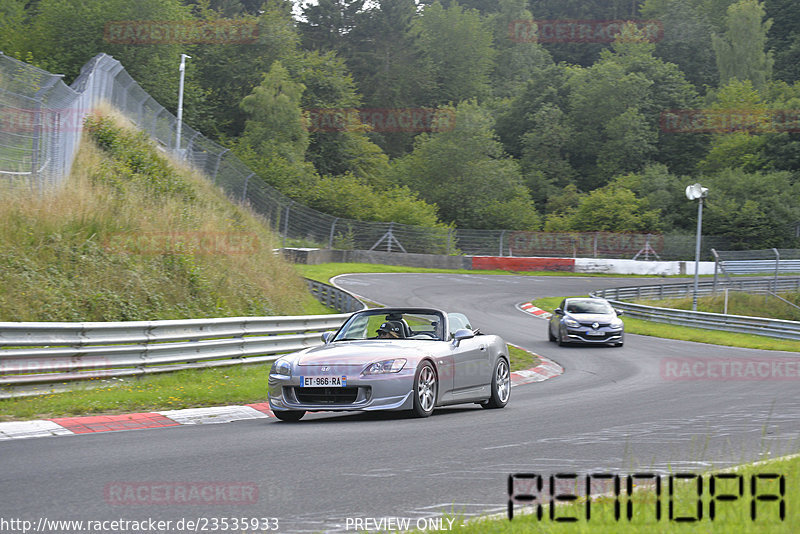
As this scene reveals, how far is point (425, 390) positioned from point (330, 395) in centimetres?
119

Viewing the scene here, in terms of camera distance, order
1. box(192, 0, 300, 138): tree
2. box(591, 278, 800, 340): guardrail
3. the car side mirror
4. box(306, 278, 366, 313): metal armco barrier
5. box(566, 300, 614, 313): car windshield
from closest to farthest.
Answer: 1. the car side mirror
2. box(306, 278, 366, 313): metal armco barrier
3. box(566, 300, 614, 313): car windshield
4. box(591, 278, 800, 340): guardrail
5. box(192, 0, 300, 138): tree

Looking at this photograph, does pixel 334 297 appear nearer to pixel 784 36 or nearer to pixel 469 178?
pixel 469 178

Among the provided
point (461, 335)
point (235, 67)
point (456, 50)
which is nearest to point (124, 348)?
point (461, 335)

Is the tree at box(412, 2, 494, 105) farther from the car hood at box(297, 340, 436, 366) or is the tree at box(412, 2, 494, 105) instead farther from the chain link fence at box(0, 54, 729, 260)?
the car hood at box(297, 340, 436, 366)

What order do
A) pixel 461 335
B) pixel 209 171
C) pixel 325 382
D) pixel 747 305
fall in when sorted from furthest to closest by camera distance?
pixel 747 305 → pixel 209 171 → pixel 461 335 → pixel 325 382

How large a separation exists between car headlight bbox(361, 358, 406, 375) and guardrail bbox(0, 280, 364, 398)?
4322 millimetres

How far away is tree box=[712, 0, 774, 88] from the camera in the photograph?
3836 inches

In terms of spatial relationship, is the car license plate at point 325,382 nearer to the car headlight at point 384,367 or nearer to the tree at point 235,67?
the car headlight at point 384,367

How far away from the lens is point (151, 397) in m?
11.3

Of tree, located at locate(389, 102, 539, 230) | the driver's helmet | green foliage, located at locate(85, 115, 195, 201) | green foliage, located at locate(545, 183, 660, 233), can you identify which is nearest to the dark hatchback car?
green foliage, located at locate(85, 115, 195, 201)

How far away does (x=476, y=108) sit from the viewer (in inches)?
3147

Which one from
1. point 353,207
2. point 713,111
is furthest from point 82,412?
point 713,111

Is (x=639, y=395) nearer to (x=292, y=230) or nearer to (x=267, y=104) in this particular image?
(x=292, y=230)

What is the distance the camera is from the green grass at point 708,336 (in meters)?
26.9
